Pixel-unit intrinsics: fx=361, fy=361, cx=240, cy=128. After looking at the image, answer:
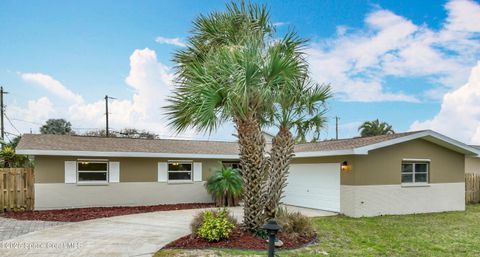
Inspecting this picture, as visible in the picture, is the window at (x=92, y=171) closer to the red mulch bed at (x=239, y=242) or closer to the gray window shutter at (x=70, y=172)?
the gray window shutter at (x=70, y=172)

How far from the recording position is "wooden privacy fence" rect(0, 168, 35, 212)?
1334 centimetres

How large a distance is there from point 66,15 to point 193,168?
26.6 ft

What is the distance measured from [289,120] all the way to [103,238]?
17.5 ft

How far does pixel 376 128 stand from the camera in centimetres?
3712

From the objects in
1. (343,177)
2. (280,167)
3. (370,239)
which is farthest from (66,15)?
(370,239)

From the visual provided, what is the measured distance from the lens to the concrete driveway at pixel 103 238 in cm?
729

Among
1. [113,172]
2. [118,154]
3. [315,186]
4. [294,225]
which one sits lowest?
[294,225]

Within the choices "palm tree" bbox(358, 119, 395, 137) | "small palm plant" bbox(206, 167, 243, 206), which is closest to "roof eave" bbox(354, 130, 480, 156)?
"small palm plant" bbox(206, 167, 243, 206)

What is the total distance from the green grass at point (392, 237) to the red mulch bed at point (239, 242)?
34 cm

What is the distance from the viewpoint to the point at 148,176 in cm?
1569

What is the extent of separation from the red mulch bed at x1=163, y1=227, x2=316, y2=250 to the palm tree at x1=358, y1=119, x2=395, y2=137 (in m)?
31.1

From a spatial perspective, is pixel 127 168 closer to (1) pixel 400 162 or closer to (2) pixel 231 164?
(2) pixel 231 164

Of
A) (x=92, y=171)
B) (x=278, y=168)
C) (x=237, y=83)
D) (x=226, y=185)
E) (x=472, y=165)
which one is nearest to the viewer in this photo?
(x=237, y=83)

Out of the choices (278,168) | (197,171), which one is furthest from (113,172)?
(278,168)
